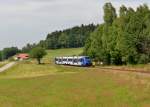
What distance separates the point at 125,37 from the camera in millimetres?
91812

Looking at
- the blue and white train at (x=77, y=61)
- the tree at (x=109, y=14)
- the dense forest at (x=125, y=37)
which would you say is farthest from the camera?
the blue and white train at (x=77, y=61)

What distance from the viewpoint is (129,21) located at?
94562 mm

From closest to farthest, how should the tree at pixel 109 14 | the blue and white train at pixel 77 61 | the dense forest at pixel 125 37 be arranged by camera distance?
the dense forest at pixel 125 37, the tree at pixel 109 14, the blue and white train at pixel 77 61

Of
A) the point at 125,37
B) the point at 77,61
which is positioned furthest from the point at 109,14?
the point at 125,37

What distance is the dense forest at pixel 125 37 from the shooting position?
297 ft

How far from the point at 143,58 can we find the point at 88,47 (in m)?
41.9

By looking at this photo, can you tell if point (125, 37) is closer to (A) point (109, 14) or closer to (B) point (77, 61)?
(A) point (109, 14)

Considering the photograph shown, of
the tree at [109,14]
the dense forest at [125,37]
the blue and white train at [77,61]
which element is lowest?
the blue and white train at [77,61]

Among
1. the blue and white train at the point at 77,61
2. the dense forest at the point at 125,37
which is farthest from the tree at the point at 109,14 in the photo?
the blue and white train at the point at 77,61

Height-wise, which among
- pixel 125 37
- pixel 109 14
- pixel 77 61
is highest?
pixel 109 14

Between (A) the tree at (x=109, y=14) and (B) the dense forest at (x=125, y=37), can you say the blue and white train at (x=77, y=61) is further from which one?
(A) the tree at (x=109, y=14)

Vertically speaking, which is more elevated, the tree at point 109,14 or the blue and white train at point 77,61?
the tree at point 109,14

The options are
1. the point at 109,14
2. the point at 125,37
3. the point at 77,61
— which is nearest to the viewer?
the point at 125,37

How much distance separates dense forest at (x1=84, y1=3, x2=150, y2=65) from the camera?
90.4m
